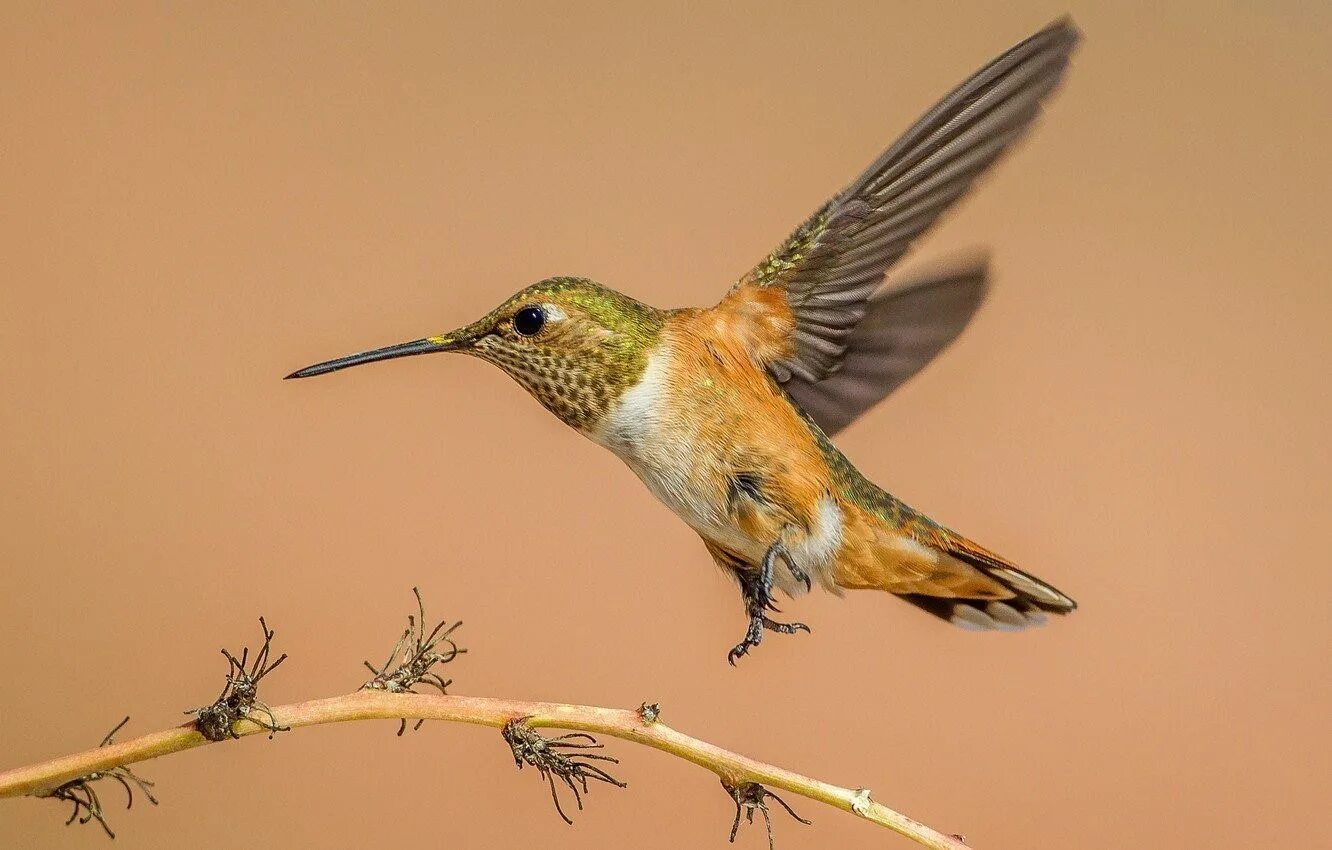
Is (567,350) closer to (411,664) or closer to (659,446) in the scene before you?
(659,446)

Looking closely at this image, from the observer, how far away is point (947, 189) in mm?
554

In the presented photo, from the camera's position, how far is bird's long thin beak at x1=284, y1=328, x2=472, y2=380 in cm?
47

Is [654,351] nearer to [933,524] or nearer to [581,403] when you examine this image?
[581,403]

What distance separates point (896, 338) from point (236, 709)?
407 millimetres

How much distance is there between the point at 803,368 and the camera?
24.6 inches

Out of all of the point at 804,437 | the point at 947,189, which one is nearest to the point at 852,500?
the point at 804,437

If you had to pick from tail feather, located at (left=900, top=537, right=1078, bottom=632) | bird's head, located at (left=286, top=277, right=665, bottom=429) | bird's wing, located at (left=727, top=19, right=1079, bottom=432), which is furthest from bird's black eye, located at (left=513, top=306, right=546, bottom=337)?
tail feather, located at (left=900, top=537, right=1078, bottom=632)

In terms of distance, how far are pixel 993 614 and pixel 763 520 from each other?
201 millimetres

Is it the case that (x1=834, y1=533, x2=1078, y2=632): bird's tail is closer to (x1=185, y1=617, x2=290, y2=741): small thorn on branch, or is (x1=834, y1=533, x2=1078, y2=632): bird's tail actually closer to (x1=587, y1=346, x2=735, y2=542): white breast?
(x1=587, y1=346, x2=735, y2=542): white breast

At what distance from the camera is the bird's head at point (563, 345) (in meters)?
0.50

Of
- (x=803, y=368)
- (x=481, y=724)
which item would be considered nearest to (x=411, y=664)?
(x=481, y=724)

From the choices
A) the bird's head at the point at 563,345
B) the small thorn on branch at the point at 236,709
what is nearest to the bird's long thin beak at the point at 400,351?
the bird's head at the point at 563,345

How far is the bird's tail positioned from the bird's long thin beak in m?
0.23

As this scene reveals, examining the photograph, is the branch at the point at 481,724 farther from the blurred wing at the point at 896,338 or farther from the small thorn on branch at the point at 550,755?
the blurred wing at the point at 896,338
